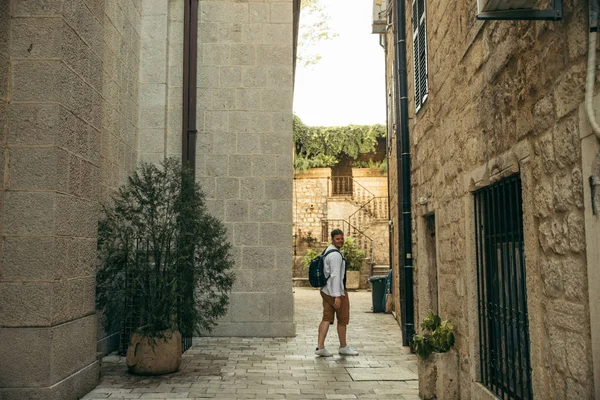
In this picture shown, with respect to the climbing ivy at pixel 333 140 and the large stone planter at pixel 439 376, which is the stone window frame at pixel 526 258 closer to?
the large stone planter at pixel 439 376

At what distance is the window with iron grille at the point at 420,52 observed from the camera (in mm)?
6969

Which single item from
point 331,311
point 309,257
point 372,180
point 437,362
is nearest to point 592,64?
point 437,362

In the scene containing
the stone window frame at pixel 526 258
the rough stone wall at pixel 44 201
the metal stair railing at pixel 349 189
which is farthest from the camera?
the metal stair railing at pixel 349 189

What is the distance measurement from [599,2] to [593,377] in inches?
68.0

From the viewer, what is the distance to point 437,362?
5254mm

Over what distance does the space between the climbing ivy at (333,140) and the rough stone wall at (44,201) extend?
20.9 m

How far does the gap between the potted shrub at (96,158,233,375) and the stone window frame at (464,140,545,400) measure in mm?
3260

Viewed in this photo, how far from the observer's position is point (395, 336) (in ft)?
31.6

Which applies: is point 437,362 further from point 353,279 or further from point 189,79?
point 353,279

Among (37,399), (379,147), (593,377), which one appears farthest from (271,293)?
(379,147)

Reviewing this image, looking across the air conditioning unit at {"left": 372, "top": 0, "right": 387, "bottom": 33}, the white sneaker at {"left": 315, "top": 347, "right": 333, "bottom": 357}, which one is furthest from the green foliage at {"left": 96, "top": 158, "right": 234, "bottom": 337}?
the air conditioning unit at {"left": 372, "top": 0, "right": 387, "bottom": 33}

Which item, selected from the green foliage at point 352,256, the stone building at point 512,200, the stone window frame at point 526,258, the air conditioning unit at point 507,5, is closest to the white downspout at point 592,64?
the stone building at point 512,200

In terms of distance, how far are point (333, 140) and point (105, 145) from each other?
63.0 feet

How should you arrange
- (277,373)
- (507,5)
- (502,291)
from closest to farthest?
(507,5) → (502,291) → (277,373)
